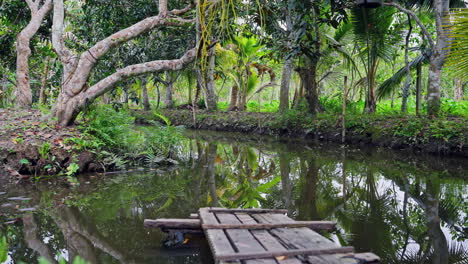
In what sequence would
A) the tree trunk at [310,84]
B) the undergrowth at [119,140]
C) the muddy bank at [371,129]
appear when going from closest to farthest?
the undergrowth at [119,140] → the muddy bank at [371,129] → the tree trunk at [310,84]

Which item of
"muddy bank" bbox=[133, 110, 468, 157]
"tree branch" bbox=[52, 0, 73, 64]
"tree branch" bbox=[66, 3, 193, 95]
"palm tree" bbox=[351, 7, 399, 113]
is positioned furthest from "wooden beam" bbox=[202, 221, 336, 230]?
"palm tree" bbox=[351, 7, 399, 113]

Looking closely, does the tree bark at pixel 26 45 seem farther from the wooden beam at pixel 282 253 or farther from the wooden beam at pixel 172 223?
the wooden beam at pixel 282 253

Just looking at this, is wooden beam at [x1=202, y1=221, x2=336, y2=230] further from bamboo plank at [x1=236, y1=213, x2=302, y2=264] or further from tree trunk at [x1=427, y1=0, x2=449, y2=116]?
tree trunk at [x1=427, y1=0, x2=449, y2=116]

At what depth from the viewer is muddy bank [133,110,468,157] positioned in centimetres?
755

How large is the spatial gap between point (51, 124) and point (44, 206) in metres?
3.12

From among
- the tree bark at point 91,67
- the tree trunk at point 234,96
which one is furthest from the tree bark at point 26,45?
the tree trunk at point 234,96

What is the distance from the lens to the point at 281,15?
9461 mm

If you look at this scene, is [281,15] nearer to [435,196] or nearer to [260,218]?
[435,196]

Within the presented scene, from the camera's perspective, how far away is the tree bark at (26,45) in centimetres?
933

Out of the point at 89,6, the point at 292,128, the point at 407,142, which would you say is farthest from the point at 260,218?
the point at 292,128

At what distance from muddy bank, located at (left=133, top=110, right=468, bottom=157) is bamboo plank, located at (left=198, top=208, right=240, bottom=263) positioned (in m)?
6.49

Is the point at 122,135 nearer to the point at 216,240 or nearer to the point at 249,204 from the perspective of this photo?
the point at 249,204

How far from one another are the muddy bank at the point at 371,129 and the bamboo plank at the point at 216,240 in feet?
21.3

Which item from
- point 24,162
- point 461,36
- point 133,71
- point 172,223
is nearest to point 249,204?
point 172,223
